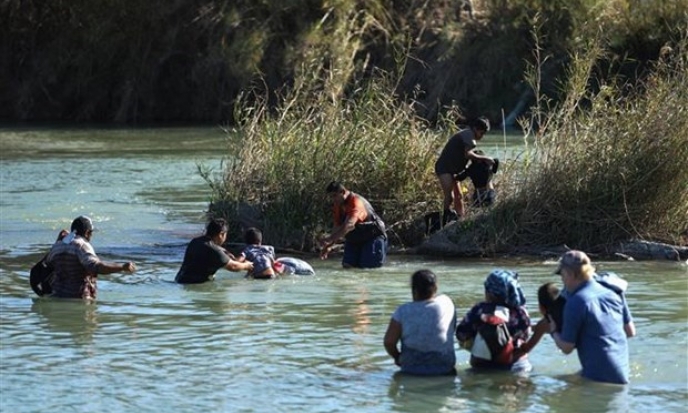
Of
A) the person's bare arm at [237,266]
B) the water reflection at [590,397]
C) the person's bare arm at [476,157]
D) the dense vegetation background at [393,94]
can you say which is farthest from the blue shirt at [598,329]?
the person's bare arm at [476,157]

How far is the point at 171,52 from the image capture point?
5034 cm

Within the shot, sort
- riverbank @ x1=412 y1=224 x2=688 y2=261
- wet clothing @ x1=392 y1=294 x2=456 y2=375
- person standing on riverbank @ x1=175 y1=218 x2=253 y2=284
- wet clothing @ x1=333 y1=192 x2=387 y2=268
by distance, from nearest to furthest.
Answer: wet clothing @ x1=392 y1=294 x2=456 y2=375 < person standing on riverbank @ x1=175 y1=218 x2=253 y2=284 < wet clothing @ x1=333 y1=192 x2=387 y2=268 < riverbank @ x1=412 y1=224 x2=688 y2=261

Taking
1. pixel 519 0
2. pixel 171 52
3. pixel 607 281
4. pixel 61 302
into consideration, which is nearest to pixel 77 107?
pixel 171 52

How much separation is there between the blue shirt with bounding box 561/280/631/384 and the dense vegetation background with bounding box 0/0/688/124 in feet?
78.5

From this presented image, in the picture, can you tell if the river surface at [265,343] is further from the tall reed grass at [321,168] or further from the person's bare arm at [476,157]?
the person's bare arm at [476,157]

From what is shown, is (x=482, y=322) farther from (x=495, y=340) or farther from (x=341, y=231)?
(x=341, y=231)

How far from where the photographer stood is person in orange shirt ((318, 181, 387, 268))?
18.5m

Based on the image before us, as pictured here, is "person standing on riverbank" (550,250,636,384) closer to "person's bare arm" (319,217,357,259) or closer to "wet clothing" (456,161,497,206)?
"person's bare arm" (319,217,357,259)

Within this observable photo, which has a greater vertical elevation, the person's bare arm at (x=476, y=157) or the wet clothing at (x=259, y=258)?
the person's bare arm at (x=476, y=157)

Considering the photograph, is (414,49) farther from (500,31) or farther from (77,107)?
(77,107)

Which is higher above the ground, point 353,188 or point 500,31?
point 500,31

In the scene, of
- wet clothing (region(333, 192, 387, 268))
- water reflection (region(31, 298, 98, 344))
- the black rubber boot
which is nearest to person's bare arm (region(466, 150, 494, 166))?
the black rubber boot

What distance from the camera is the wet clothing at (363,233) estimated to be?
733 inches

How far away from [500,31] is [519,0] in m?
1.08
